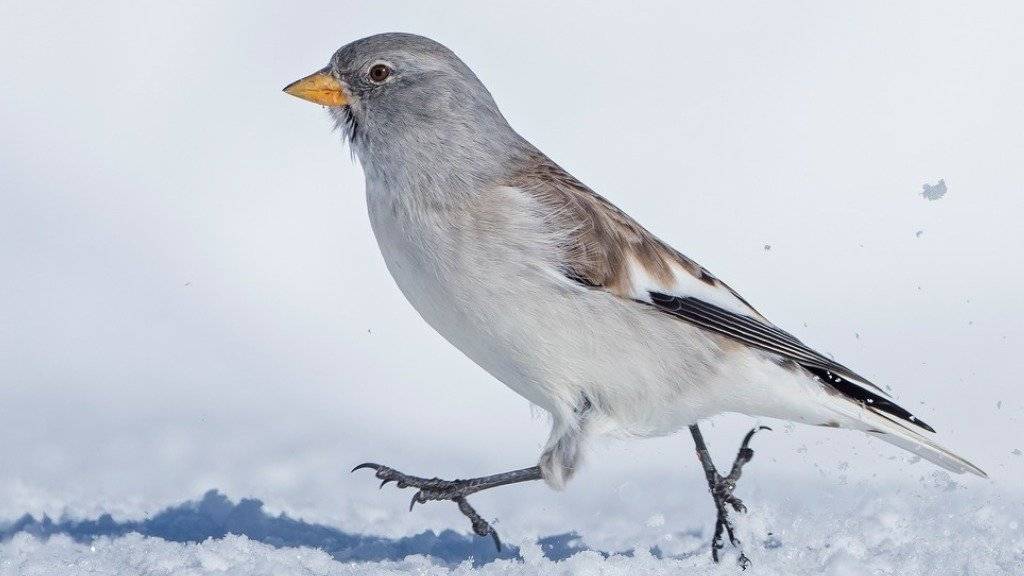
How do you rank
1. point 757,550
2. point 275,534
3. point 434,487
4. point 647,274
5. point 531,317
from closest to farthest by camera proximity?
point 531,317, point 647,274, point 434,487, point 757,550, point 275,534

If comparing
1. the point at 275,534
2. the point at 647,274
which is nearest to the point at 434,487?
the point at 647,274

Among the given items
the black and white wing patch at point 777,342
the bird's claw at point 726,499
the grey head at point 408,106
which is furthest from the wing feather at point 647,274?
the bird's claw at point 726,499

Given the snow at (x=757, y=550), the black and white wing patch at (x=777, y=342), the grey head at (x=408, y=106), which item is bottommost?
the snow at (x=757, y=550)

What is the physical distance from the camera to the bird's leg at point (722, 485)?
507 cm

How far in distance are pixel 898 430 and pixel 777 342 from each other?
0.57 metres

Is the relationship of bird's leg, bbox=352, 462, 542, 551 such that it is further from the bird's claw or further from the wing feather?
the bird's claw

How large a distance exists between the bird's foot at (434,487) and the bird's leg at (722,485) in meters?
1.07

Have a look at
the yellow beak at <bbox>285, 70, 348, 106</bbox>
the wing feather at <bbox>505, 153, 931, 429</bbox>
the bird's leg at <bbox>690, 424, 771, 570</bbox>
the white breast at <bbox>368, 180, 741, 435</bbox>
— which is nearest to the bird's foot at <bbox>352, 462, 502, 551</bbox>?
the white breast at <bbox>368, 180, 741, 435</bbox>

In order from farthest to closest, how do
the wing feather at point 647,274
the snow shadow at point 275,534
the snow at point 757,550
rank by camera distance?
the snow shadow at point 275,534 < the snow at point 757,550 < the wing feather at point 647,274

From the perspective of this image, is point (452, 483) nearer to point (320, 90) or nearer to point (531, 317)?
point (531, 317)

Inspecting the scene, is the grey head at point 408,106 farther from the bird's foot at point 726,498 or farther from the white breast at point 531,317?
the bird's foot at point 726,498

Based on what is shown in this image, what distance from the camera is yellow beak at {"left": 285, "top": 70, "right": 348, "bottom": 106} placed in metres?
4.52

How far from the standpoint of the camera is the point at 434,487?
4.52 m

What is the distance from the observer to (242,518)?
5.55m
